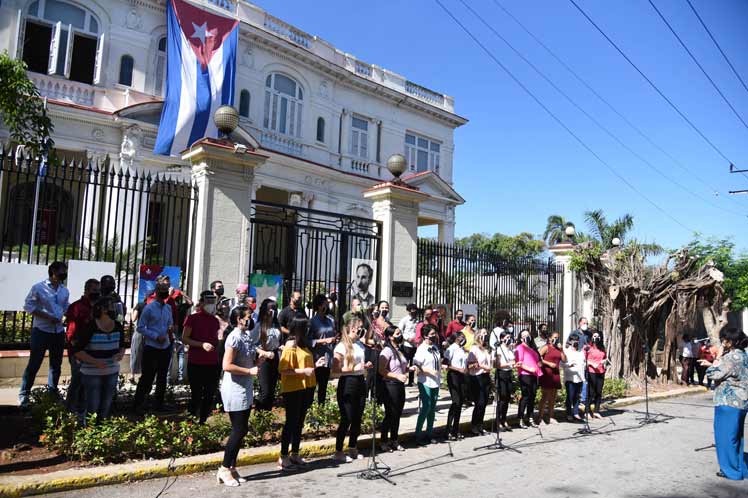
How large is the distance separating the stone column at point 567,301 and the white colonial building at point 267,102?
9893 mm

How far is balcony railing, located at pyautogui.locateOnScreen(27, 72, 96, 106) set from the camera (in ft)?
54.2

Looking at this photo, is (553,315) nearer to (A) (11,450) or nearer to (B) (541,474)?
(B) (541,474)

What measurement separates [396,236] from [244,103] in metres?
12.4

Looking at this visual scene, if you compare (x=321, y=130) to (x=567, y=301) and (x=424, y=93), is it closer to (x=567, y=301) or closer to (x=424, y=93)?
(x=424, y=93)

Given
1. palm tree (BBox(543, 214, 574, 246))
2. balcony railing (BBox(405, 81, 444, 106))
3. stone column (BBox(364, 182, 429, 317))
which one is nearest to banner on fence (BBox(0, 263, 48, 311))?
stone column (BBox(364, 182, 429, 317))

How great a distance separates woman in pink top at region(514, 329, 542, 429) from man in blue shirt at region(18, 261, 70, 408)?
264 inches

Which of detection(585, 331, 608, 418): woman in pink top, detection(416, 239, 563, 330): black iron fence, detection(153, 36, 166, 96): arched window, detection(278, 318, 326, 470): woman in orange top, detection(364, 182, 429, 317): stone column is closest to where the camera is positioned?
detection(278, 318, 326, 470): woman in orange top

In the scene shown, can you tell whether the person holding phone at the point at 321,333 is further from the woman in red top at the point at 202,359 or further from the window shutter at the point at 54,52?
the window shutter at the point at 54,52

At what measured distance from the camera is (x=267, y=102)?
2158cm

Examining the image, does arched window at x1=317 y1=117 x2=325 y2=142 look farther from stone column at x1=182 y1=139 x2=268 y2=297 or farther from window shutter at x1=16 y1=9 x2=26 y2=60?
stone column at x1=182 y1=139 x2=268 y2=297

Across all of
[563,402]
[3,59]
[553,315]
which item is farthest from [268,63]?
[563,402]

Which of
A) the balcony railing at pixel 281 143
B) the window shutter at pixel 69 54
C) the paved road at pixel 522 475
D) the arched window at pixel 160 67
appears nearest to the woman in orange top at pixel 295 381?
the paved road at pixel 522 475

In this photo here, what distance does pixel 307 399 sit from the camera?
585 centimetres

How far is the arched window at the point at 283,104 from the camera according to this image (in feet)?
70.9
